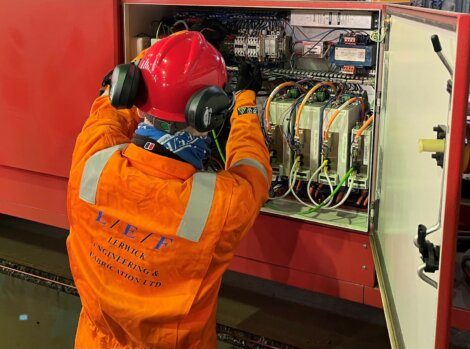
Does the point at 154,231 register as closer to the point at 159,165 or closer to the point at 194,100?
the point at 159,165

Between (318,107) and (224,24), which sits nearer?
(318,107)

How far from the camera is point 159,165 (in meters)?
1.43

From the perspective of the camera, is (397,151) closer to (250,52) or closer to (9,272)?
(250,52)

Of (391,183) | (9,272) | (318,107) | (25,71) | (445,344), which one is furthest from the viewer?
(9,272)

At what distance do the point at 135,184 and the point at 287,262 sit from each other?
0.96 meters

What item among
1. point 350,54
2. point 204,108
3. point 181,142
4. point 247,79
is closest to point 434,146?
point 204,108

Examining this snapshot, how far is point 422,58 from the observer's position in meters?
1.16

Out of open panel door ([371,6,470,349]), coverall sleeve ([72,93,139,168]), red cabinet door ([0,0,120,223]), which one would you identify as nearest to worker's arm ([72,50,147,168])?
coverall sleeve ([72,93,139,168])

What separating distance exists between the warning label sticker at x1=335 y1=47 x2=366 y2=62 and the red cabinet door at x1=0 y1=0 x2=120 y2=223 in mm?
879

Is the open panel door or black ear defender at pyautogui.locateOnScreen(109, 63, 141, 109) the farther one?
black ear defender at pyautogui.locateOnScreen(109, 63, 141, 109)

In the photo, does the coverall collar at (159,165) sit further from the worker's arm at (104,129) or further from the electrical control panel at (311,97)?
the electrical control panel at (311,97)

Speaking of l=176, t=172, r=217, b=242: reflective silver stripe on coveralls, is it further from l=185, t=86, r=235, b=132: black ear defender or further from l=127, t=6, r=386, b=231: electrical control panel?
l=127, t=6, r=386, b=231: electrical control panel

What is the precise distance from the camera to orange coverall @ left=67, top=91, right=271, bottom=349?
1.41 metres

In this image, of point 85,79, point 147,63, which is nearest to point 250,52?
point 85,79
